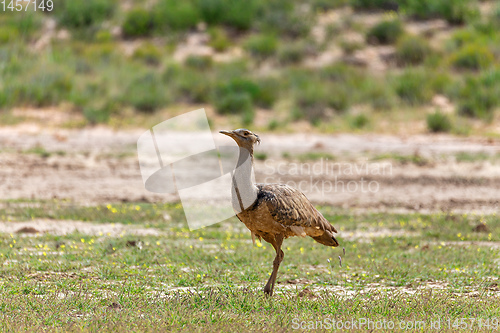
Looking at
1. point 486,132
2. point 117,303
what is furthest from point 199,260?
point 486,132

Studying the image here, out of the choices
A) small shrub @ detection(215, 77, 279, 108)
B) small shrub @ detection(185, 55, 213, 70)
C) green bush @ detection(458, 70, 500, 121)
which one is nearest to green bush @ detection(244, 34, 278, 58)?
small shrub @ detection(185, 55, 213, 70)

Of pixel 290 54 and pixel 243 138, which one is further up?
pixel 243 138

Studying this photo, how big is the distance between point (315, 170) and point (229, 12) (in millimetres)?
17673

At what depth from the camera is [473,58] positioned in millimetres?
26219

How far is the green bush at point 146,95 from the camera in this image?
2298cm

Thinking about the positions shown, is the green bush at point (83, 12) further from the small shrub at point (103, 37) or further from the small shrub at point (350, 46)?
the small shrub at point (350, 46)

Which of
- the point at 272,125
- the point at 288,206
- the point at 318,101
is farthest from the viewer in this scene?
the point at 318,101

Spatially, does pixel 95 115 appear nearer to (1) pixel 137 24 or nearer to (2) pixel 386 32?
(1) pixel 137 24

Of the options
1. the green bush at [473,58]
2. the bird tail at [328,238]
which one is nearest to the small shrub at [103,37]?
the green bush at [473,58]

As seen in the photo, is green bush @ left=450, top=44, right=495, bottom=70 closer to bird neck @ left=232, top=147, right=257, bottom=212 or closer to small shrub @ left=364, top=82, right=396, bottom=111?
small shrub @ left=364, top=82, right=396, bottom=111

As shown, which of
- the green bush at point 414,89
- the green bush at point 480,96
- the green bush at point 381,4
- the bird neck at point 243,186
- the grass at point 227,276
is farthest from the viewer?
the green bush at point 381,4

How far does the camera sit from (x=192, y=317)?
552cm

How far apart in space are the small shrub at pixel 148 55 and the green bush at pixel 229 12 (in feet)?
15.1

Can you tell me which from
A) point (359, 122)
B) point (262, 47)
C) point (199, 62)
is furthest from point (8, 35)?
point (359, 122)
